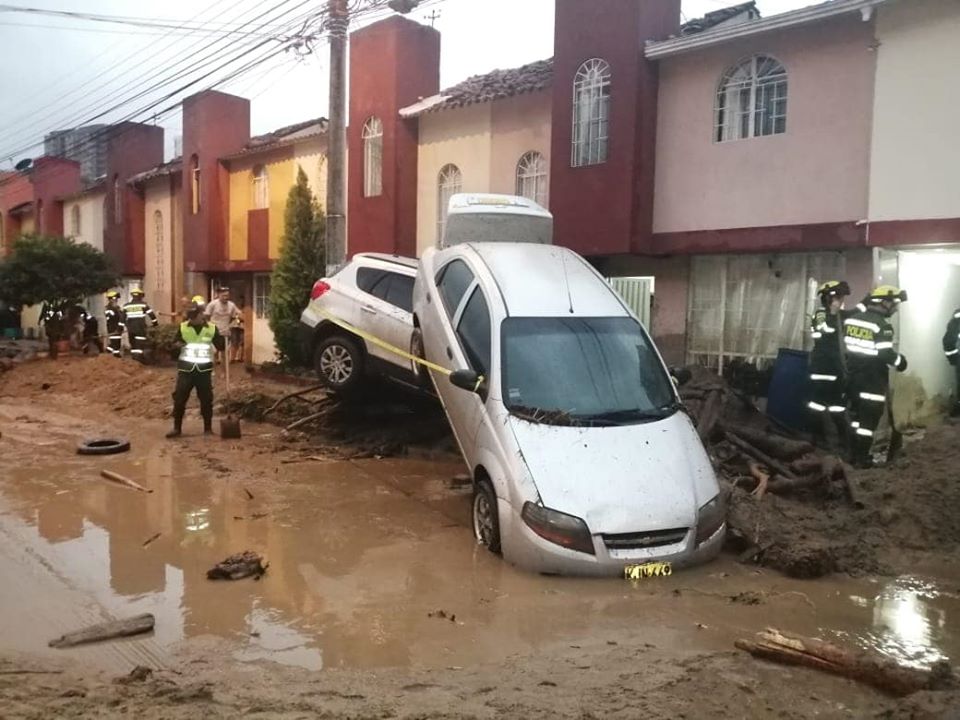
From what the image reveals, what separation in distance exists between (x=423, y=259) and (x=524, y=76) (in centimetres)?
665

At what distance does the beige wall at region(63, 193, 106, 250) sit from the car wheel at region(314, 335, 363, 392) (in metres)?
21.2

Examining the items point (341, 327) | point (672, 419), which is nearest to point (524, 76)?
point (341, 327)

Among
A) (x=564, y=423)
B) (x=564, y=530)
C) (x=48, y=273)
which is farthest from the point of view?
(x=48, y=273)

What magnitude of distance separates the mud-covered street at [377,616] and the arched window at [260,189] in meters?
12.5

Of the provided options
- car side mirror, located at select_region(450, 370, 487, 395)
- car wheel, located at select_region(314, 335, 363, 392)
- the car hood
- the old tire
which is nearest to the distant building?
the old tire

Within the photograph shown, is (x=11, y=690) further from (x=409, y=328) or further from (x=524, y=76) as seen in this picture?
(x=524, y=76)

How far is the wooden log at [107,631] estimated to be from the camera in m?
4.59

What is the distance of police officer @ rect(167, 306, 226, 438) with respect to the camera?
35.9ft

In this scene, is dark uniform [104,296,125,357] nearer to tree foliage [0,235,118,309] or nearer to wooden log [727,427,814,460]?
tree foliage [0,235,118,309]

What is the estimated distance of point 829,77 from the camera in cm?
1018

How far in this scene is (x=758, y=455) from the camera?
7.98m

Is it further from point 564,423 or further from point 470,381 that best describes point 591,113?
point 564,423

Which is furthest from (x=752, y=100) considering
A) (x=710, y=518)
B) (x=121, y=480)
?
(x=121, y=480)

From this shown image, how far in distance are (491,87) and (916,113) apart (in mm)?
7152
